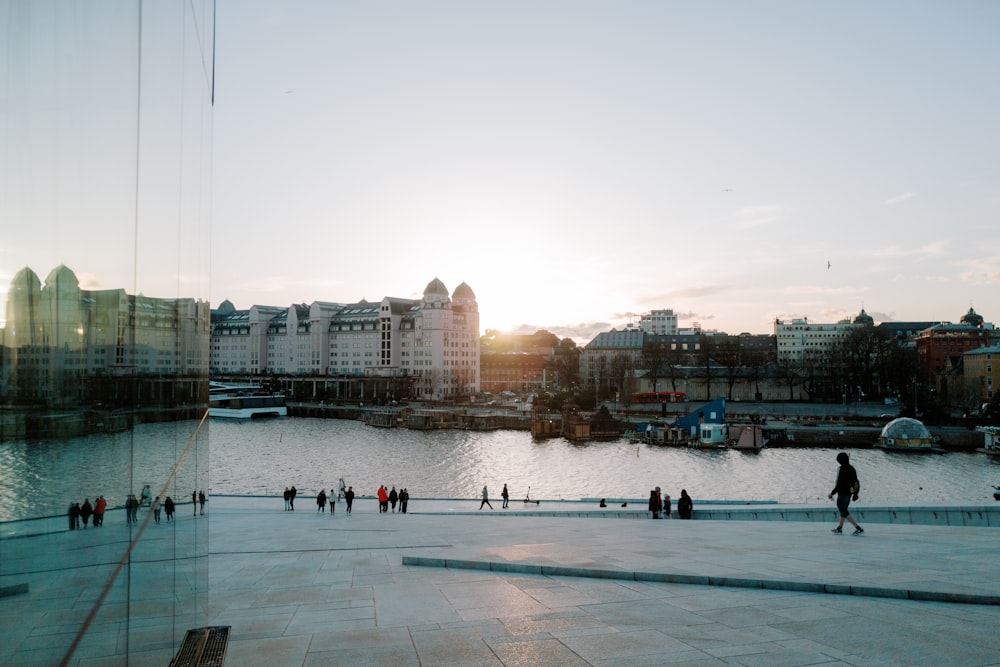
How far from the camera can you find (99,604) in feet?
8.73

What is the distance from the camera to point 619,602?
6.36 meters

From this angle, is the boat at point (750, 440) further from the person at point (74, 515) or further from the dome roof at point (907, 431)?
the person at point (74, 515)

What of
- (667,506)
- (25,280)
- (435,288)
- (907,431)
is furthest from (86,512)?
(435,288)

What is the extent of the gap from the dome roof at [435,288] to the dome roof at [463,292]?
5.10m

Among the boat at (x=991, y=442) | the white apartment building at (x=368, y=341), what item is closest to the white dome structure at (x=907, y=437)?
the boat at (x=991, y=442)

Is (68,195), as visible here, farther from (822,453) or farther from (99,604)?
(822,453)

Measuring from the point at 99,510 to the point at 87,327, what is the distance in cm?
71

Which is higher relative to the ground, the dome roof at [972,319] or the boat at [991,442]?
the dome roof at [972,319]

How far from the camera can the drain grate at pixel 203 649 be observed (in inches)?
193

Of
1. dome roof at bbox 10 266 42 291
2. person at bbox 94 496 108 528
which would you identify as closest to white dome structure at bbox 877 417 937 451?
person at bbox 94 496 108 528

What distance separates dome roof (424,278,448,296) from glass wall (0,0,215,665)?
118990 mm

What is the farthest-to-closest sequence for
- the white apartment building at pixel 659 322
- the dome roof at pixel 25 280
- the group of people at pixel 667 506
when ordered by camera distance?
the white apartment building at pixel 659 322
the group of people at pixel 667 506
the dome roof at pixel 25 280

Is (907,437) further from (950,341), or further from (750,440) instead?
(950,341)

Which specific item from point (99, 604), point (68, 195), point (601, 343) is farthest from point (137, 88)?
point (601, 343)
